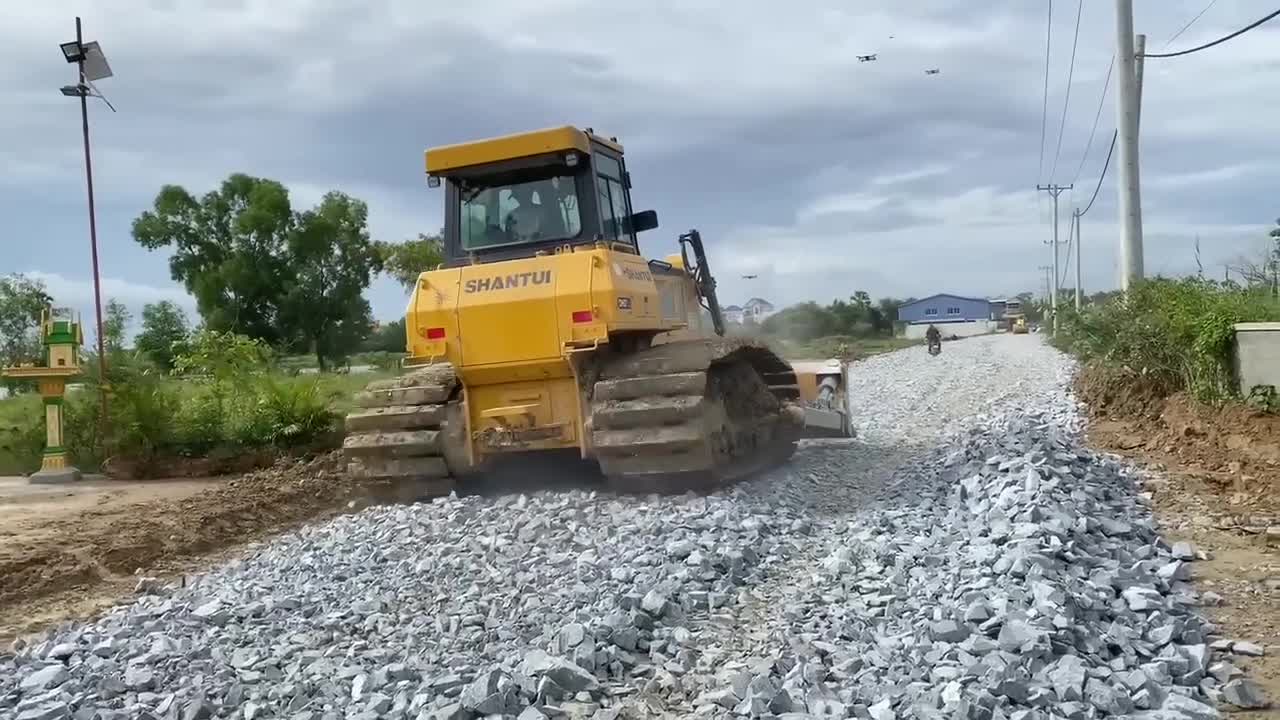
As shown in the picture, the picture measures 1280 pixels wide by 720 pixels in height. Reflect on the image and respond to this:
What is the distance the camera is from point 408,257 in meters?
40.2

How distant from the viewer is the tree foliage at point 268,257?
1612 inches

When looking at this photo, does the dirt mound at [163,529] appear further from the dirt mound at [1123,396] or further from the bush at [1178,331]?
the dirt mound at [1123,396]

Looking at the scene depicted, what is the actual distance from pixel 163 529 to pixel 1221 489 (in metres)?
8.47

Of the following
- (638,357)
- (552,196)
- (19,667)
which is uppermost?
(552,196)

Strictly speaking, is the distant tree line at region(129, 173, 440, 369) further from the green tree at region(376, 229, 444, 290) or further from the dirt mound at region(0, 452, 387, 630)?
the dirt mound at region(0, 452, 387, 630)

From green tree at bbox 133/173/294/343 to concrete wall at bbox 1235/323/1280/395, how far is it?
35853mm

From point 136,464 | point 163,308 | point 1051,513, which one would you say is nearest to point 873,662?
point 1051,513

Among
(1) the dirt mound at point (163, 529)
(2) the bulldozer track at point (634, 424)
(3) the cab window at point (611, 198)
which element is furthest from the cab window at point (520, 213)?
(1) the dirt mound at point (163, 529)

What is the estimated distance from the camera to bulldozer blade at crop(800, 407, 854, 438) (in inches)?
430

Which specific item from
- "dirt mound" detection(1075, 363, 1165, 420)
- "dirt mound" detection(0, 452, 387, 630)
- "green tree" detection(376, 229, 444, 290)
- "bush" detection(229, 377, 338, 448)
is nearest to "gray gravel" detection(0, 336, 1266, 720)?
"dirt mound" detection(0, 452, 387, 630)

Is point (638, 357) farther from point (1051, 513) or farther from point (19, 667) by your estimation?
point (19, 667)

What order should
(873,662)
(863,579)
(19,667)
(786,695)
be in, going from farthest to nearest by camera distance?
(863,579) < (19,667) < (873,662) < (786,695)

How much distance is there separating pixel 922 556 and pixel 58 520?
806cm

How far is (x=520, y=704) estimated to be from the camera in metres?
4.33
